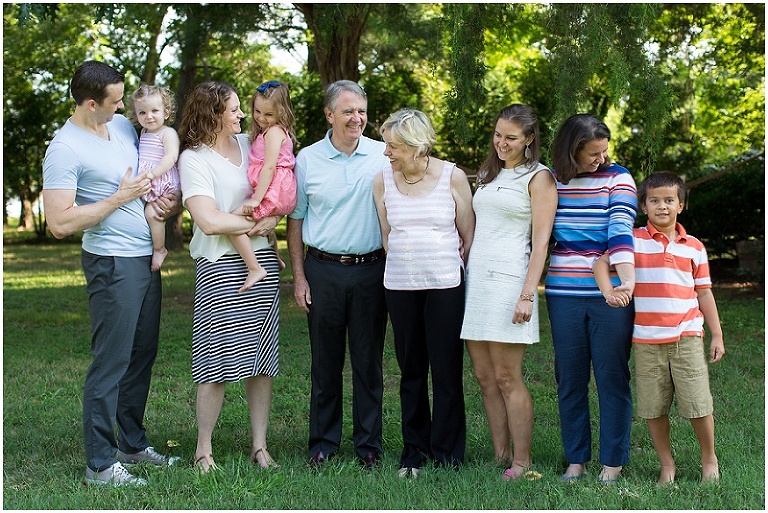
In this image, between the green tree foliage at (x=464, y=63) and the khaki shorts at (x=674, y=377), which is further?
the green tree foliage at (x=464, y=63)

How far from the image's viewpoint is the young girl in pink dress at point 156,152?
13.5 ft

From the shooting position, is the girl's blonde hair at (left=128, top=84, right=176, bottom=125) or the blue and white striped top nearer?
the blue and white striped top

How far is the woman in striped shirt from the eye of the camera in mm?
3768

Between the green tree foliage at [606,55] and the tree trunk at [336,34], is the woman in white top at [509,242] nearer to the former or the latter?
the green tree foliage at [606,55]

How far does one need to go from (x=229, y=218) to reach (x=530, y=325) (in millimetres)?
1442

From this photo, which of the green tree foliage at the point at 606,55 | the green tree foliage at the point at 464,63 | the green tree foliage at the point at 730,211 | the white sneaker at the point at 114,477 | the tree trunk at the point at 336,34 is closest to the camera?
the white sneaker at the point at 114,477

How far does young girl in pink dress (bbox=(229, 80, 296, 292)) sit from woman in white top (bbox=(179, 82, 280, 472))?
58mm

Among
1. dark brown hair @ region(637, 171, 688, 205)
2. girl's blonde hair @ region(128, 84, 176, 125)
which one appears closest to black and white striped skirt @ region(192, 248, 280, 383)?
girl's blonde hair @ region(128, 84, 176, 125)

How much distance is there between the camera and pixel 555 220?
3.87 metres

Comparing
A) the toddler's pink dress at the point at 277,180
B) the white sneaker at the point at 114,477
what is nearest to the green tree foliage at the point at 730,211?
the toddler's pink dress at the point at 277,180

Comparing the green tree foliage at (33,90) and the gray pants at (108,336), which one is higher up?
the green tree foliage at (33,90)

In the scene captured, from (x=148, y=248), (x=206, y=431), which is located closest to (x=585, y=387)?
(x=206, y=431)

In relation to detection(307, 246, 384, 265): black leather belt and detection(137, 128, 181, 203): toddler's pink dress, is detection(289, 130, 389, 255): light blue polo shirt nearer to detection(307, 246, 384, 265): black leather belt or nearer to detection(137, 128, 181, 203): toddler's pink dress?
detection(307, 246, 384, 265): black leather belt

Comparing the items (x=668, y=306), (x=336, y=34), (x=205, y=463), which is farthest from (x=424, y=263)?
(x=336, y=34)
